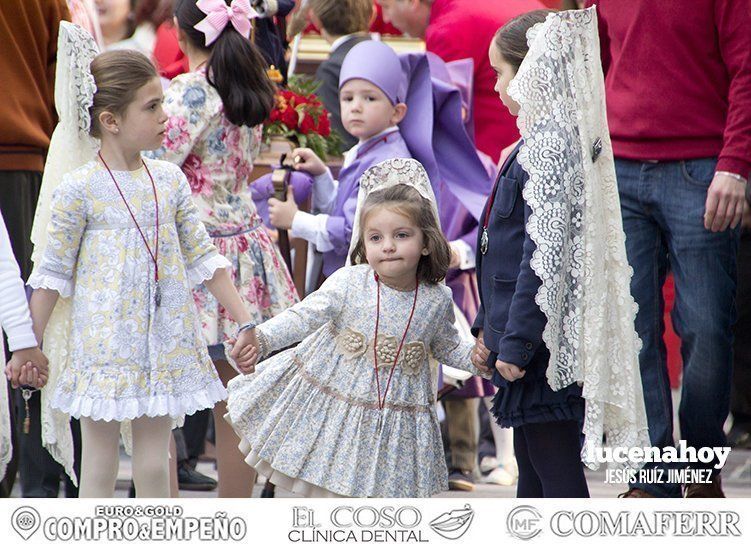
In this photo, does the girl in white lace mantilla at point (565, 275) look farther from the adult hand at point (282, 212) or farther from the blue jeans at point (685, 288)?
the adult hand at point (282, 212)

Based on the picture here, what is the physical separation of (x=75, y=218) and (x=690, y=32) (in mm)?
2225

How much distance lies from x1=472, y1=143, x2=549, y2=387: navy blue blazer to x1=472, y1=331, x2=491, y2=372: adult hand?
0.03m

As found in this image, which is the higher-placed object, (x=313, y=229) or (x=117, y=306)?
(x=313, y=229)

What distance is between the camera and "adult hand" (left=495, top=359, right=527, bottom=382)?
386 centimetres

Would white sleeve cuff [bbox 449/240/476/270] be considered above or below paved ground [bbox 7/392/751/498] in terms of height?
above

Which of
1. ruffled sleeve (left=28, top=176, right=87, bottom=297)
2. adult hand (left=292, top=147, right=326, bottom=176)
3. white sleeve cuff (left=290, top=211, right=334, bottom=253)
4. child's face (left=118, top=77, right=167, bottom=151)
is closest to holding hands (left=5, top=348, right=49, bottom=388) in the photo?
ruffled sleeve (left=28, top=176, right=87, bottom=297)

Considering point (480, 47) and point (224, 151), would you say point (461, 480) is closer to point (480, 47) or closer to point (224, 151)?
point (224, 151)

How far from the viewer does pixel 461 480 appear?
6.02 meters

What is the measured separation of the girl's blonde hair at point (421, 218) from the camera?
429cm

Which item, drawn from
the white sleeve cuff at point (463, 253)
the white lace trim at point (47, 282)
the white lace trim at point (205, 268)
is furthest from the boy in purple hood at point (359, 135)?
the white lace trim at point (47, 282)

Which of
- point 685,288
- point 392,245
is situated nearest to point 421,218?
point 392,245

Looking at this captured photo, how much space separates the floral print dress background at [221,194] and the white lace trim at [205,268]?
584 mm

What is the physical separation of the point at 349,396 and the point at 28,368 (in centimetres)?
100

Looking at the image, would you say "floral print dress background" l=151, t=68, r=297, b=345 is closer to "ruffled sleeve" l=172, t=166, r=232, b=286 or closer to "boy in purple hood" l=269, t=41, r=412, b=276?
"boy in purple hood" l=269, t=41, r=412, b=276
